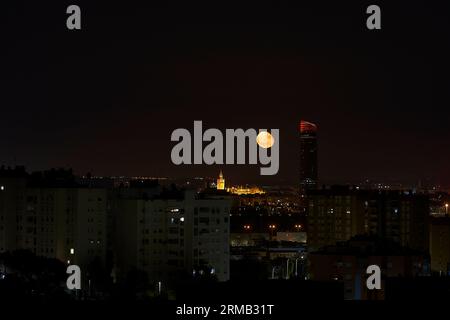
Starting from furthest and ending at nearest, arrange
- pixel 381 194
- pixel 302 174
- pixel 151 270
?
pixel 302 174, pixel 381 194, pixel 151 270

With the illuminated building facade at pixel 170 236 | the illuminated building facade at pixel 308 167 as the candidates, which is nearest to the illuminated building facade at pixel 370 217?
the illuminated building facade at pixel 170 236

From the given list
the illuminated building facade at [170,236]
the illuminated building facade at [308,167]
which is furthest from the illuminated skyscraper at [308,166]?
the illuminated building facade at [170,236]

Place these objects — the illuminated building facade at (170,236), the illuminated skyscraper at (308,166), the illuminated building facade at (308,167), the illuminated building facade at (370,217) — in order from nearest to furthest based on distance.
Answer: the illuminated building facade at (170,236) < the illuminated building facade at (370,217) < the illuminated building facade at (308,167) < the illuminated skyscraper at (308,166)

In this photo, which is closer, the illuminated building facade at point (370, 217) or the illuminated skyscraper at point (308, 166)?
the illuminated building facade at point (370, 217)

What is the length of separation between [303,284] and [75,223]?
958 cm

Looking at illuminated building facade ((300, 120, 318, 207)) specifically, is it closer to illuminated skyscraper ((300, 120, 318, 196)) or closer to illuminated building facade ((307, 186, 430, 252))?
illuminated skyscraper ((300, 120, 318, 196))

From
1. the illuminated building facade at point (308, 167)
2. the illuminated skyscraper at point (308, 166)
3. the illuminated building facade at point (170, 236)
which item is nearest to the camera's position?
the illuminated building facade at point (170, 236)

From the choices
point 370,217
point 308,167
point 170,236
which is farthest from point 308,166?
point 170,236

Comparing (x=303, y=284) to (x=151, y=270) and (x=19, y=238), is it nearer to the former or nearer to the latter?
(x=151, y=270)

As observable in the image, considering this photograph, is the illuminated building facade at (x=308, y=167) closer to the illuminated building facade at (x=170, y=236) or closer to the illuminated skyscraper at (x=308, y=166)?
the illuminated skyscraper at (x=308, y=166)

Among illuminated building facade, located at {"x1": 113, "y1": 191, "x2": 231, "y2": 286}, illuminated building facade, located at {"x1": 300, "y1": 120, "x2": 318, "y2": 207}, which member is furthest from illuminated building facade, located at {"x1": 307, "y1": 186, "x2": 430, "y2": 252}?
illuminated building facade, located at {"x1": 300, "y1": 120, "x2": 318, "y2": 207}

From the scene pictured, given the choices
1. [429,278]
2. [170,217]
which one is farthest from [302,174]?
[429,278]

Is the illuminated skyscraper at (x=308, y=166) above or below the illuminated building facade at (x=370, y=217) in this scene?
above

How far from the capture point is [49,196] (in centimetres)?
1568
